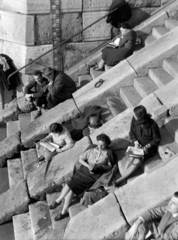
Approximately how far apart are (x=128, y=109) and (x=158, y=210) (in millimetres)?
2252

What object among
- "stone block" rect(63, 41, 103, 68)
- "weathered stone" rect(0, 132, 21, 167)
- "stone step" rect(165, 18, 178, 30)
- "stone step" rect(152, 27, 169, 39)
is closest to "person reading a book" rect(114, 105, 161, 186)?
"weathered stone" rect(0, 132, 21, 167)

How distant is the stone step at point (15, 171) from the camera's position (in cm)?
630

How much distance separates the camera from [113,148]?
18.7ft

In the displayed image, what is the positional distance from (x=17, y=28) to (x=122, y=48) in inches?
101

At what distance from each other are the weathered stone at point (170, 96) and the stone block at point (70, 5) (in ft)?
10.3

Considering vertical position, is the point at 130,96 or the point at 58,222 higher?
the point at 130,96

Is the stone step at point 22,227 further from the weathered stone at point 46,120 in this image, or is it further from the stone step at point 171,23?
the stone step at point 171,23

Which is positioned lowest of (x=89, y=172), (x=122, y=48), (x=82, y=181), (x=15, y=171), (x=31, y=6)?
(x=15, y=171)

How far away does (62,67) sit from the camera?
28.0 ft

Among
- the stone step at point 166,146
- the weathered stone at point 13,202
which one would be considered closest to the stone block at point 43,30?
the weathered stone at point 13,202

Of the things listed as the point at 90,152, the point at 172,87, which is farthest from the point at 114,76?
the point at 90,152

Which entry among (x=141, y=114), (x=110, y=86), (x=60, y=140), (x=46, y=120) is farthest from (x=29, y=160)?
(x=141, y=114)

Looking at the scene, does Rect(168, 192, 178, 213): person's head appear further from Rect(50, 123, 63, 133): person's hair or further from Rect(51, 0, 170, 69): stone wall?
Rect(51, 0, 170, 69): stone wall

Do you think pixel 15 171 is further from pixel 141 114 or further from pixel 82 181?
pixel 141 114
